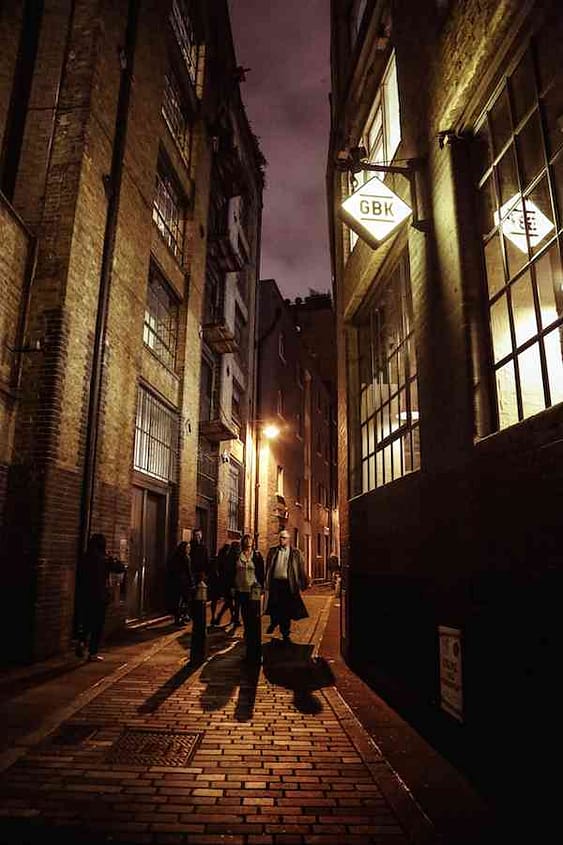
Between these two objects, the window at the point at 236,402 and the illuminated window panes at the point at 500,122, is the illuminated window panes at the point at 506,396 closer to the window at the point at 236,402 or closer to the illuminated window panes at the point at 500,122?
the illuminated window panes at the point at 500,122

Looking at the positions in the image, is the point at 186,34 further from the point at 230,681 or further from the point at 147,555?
the point at 230,681

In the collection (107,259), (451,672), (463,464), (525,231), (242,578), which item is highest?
(107,259)

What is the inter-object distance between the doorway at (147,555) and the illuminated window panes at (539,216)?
9.18 metres

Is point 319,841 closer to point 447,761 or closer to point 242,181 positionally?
point 447,761

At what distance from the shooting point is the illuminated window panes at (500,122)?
14.0 ft

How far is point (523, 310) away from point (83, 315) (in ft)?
23.3

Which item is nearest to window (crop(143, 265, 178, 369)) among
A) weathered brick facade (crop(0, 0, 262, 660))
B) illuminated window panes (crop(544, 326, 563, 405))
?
weathered brick facade (crop(0, 0, 262, 660))

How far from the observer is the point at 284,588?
9.34m

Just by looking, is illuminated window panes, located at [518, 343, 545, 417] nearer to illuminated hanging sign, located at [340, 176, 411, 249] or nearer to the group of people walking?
illuminated hanging sign, located at [340, 176, 411, 249]

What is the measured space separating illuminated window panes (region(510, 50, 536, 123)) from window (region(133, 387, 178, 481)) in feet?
29.3

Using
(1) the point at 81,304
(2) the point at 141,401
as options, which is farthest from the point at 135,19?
(2) the point at 141,401

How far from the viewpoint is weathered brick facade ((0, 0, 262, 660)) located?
7.76 meters

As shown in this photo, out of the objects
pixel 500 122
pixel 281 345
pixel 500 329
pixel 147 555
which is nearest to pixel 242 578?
pixel 147 555

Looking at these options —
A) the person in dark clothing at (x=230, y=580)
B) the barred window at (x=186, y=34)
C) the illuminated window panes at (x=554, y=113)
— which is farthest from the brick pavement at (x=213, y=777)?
the barred window at (x=186, y=34)
